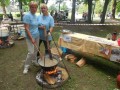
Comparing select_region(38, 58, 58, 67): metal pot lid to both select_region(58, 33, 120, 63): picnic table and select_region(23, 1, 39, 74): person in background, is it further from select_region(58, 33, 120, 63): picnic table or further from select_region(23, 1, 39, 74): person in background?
select_region(58, 33, 120, 63): picnic table

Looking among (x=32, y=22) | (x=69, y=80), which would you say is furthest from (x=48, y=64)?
(x=32, y=22)

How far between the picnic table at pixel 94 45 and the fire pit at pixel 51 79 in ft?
4.49

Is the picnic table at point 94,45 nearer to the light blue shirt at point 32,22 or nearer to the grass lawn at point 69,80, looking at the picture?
the grass lawn at point 69,80

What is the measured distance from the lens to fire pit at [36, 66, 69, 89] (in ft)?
15.5

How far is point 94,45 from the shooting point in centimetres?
572

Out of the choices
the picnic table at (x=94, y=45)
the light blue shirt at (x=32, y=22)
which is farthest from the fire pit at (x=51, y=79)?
the picnic table at (x=94, y=45)

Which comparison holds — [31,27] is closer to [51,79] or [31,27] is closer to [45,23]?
[45,23]

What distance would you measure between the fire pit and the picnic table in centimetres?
137

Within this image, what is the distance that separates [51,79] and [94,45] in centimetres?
186

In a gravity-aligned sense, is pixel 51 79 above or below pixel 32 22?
below

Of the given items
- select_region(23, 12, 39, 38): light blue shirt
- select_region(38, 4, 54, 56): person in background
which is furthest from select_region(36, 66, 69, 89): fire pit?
select_region(23, 12, 39, 38): light blue shirt

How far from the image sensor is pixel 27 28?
194 inches

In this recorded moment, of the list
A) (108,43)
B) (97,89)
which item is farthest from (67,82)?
(108,43)

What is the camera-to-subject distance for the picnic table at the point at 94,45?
17.0 ft
